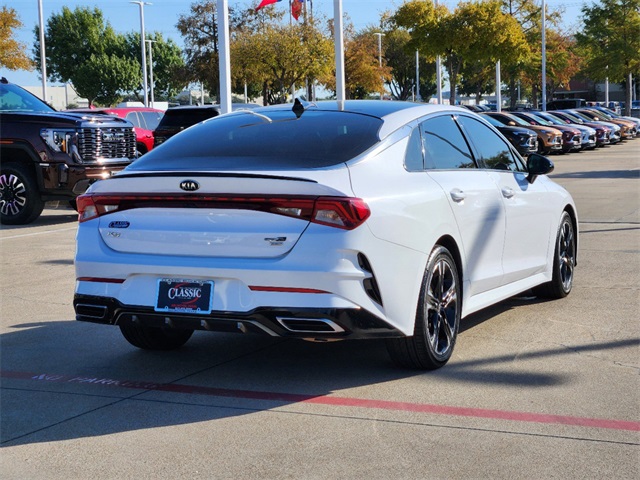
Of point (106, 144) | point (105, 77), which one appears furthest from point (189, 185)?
point (105, 77)

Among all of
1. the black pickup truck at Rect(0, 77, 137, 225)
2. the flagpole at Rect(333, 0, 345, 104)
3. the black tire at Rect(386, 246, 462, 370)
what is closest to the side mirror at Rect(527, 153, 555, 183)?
the black tire at Rect(386, 246, 462, 370)

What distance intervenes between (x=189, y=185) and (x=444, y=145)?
198 cm

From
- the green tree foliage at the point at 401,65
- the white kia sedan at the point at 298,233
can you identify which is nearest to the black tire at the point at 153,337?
the white kia sedan at the point at 298,233

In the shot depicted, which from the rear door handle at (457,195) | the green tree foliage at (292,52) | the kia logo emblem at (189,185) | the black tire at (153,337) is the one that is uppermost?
the green tree foliage at (292,52)

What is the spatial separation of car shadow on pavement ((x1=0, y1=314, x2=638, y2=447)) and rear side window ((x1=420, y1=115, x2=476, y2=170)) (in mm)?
1297

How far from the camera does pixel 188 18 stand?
5750 cm

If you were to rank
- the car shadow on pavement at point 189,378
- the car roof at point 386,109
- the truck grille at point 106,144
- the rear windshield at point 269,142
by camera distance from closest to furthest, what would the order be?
the car shadow on pavement at point 189,378, the rear windshield at point 269,142, the car roof at point 386,109, the truck grille at point 106,144

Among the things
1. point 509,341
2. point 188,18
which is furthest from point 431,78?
point 509,341

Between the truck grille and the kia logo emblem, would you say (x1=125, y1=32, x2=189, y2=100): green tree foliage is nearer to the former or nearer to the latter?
the truck grille

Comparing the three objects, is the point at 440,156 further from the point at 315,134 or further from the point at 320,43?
the point at 320,43

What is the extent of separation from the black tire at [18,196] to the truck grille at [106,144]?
949 mm

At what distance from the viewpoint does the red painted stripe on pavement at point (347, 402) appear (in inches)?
191

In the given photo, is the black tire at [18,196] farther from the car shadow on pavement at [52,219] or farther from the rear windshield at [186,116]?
the rear windshield at [186,116]

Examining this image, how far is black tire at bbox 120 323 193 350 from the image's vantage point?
6.48 meters
